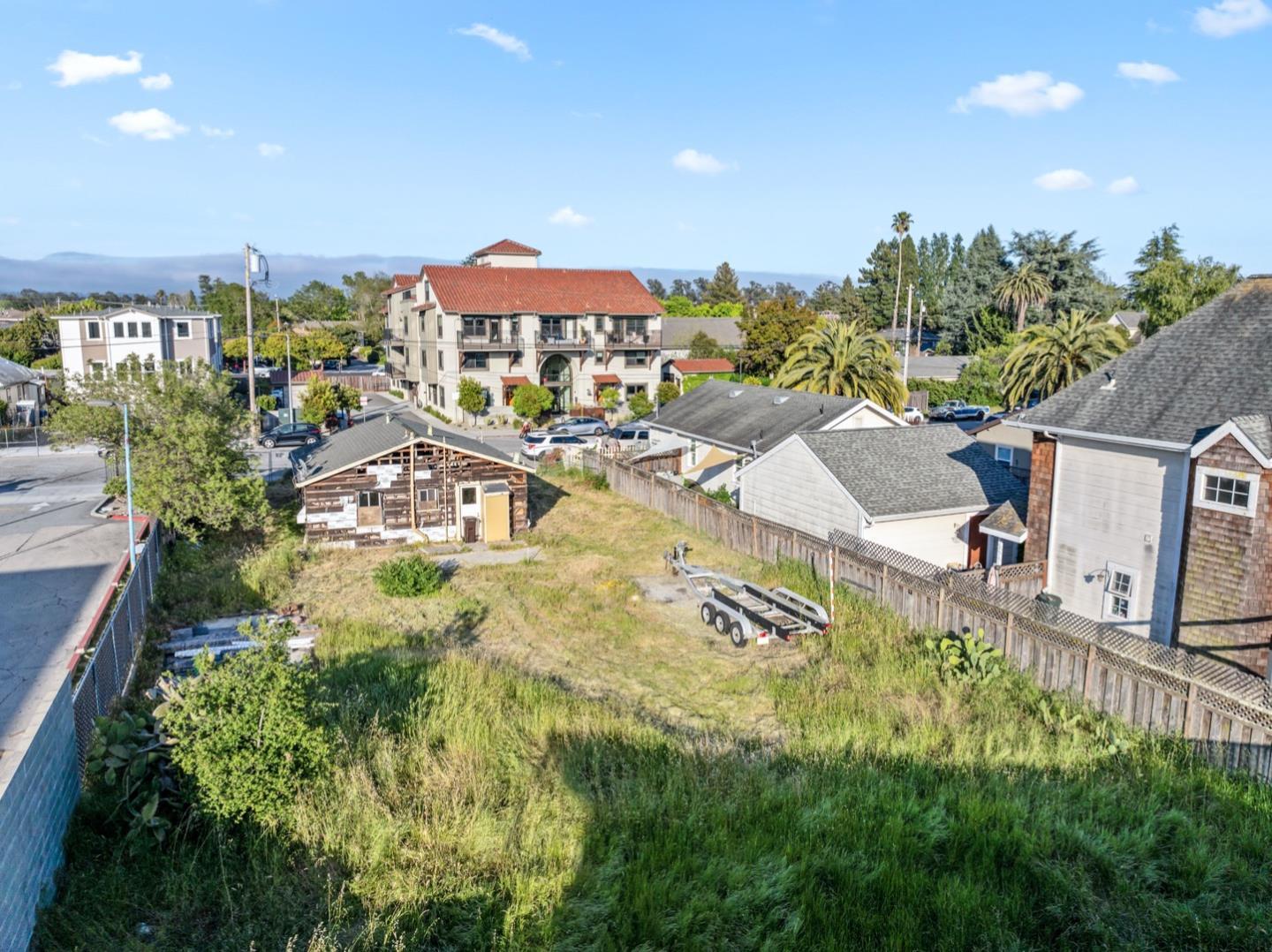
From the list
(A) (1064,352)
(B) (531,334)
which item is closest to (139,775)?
A: (A) (1064,352)

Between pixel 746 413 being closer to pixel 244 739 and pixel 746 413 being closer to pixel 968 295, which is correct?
pixel 244 739

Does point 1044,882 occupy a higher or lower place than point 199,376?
lower

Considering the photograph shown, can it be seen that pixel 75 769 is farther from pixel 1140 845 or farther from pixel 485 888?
pixel 1140 845

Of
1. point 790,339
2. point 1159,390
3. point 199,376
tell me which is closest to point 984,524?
point 1159,390

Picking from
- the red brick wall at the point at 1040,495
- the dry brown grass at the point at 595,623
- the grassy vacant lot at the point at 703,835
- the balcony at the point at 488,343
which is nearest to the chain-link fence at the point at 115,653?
the grassy vacant lot at the point at 703,835

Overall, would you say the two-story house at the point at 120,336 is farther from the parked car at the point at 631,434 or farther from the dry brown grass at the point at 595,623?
the dry brown grass at the point at 595,623
